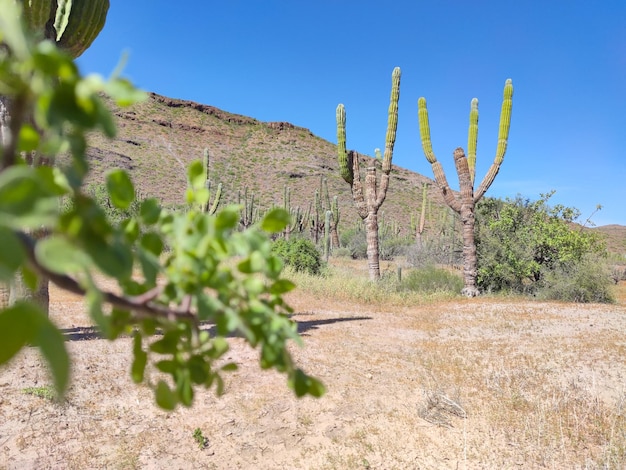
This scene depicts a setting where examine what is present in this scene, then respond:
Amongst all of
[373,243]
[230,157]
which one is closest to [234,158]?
[230,157]

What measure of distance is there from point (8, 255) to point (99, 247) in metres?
0.07

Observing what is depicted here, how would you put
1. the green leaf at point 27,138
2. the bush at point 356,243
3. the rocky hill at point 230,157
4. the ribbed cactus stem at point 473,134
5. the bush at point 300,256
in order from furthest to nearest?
the rocky hill at point 230,157
the bush at point 356,243
the bush at point 300,256
the ribbed cactus stem at point 473,134
the green leaf at point 27,138

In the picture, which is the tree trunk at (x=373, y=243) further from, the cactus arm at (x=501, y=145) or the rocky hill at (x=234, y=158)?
the rocky hill at (x=234, y=158)

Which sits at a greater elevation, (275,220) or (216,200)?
(216,200)

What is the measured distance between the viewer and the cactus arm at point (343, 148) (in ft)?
43.5

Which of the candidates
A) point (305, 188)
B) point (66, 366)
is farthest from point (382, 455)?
point (305, 188)

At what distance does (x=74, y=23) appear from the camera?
539cm

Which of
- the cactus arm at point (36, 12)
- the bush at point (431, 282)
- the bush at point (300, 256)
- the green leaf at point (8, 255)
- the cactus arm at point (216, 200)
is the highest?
the cactus arm at point (36, 12)

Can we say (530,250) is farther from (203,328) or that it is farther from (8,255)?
(8,255)

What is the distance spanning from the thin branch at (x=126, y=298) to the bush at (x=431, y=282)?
39.7 ft

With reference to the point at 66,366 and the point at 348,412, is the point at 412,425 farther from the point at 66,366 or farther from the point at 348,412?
the point at 66,366

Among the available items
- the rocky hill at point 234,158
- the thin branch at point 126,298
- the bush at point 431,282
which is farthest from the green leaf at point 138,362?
the rocky hill at point 234,158

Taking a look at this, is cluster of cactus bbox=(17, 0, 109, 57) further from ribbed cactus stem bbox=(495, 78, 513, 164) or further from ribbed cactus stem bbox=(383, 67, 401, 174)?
ribbed cactus stem bbox=(495, 78, 513, 164)

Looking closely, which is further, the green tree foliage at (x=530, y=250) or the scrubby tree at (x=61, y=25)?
the green tree foliage at (x=530, y=250)
